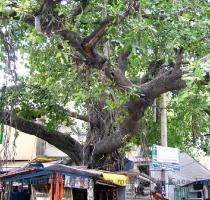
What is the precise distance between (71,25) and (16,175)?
330cm

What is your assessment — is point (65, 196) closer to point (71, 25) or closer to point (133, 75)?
point (71, 25)

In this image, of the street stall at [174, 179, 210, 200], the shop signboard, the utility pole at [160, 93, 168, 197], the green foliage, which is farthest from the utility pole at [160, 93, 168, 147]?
the street stall at [174, 179, 210, 200]

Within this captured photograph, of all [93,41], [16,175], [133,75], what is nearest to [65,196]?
[16,175]

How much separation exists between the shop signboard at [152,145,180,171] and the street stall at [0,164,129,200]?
73cm

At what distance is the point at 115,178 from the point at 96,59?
2.75 metres

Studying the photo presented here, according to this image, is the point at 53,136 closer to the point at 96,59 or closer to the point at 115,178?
the point at 115,178

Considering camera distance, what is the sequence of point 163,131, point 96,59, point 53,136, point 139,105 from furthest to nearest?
point 53,136 < point 163,131 < point 139,105 < point 96,59

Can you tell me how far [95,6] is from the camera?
7480 millimetres

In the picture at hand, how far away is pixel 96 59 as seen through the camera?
6945mm

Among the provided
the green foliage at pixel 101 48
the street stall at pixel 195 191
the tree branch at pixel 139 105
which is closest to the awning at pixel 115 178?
the tree branch at pixel 139 105

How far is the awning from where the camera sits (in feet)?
27.2

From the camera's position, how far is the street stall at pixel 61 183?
7.52 m

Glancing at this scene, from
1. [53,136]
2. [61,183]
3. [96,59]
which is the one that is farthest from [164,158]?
[96,59]

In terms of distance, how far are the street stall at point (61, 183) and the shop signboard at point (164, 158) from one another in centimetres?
73
